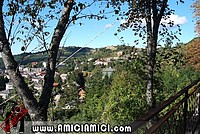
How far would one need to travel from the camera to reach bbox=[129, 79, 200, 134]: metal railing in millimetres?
1530

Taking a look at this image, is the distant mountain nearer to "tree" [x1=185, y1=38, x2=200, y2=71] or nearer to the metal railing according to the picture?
the metal railing

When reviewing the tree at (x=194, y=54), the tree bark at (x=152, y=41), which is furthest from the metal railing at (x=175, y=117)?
the tree at (x=194, y=54)

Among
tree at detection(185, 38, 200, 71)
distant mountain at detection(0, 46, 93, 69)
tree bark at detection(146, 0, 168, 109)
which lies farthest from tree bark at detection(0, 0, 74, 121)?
tree at detection(185, 38, 200, 71)

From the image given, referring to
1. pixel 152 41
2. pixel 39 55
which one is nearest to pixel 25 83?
pixel 39 55

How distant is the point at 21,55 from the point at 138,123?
1.61m

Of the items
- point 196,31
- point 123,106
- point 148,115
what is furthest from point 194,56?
point 148,115

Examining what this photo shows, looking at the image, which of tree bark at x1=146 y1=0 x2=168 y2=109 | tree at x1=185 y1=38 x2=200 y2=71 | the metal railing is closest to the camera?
the metal railing

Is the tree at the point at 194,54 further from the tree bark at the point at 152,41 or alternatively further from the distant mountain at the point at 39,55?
the distant mountain at the point at 39,55

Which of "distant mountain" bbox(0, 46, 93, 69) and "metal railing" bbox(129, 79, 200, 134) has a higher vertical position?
"distant mountain" bbox(0, 46, 93, 69)

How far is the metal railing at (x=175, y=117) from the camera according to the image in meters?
1.53

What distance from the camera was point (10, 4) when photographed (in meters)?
2.74

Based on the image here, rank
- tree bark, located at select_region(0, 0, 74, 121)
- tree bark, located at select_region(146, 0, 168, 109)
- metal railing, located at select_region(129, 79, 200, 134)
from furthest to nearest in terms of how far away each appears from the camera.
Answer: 1. tree bark, located at select_region(146, 0, 168, 109)
2. tree bark, located at select_region(0, 0, 74, 121)
3. metal railing, located at select_region(129, 79, 200, 134)

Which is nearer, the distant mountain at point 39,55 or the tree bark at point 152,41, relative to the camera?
the distant mountain at point 39,55

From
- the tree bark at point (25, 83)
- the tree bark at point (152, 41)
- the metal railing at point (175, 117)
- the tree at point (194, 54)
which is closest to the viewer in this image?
the metal railing at point (175, 117)
